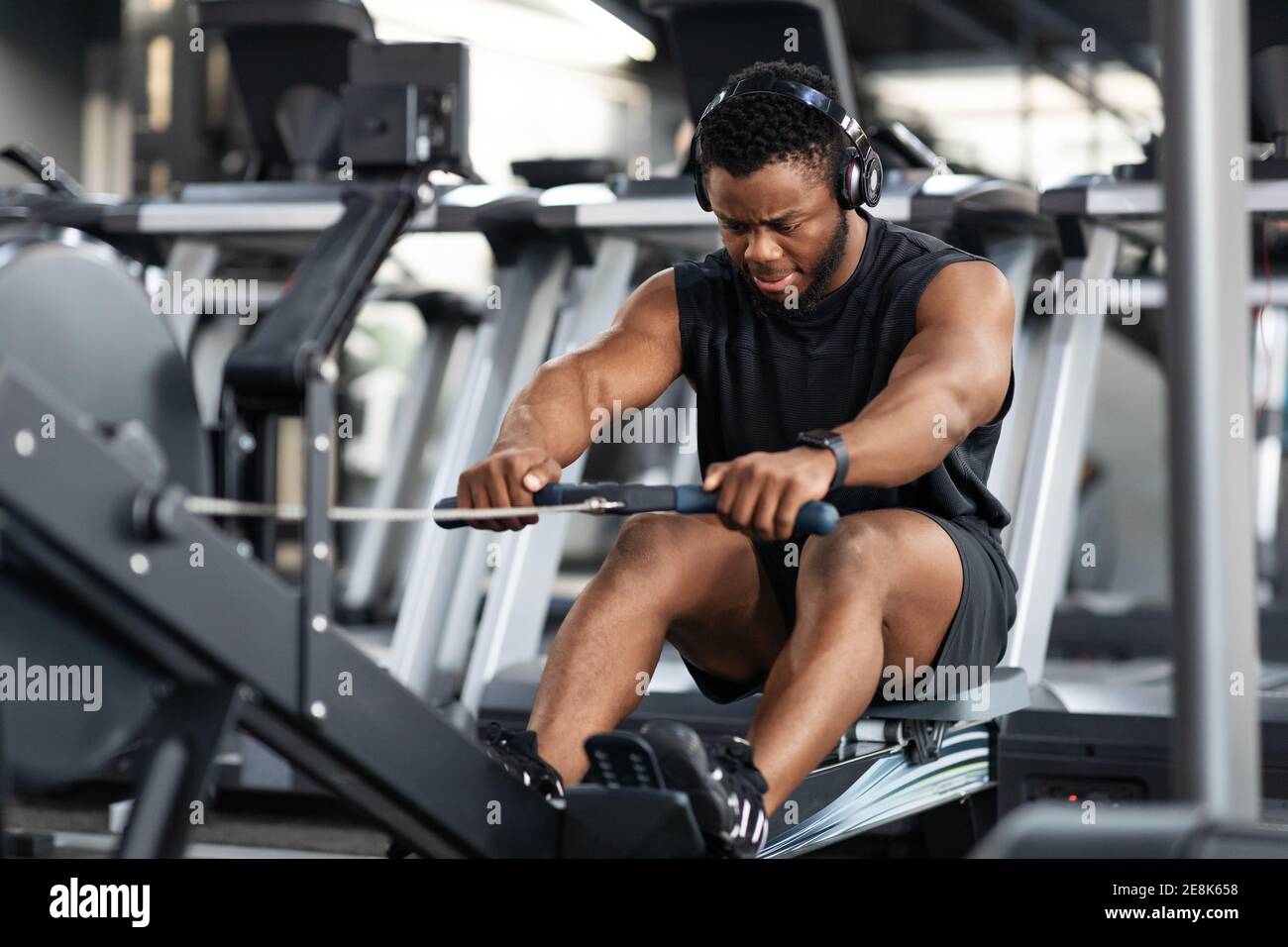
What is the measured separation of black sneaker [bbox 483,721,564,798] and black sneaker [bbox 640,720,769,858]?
150mm

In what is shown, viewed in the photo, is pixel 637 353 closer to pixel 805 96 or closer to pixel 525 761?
pixel 805 96

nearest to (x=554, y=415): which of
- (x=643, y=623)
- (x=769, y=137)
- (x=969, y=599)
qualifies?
(x=643, y=623)

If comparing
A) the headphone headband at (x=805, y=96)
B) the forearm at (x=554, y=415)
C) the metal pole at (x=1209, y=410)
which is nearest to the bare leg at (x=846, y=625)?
the forearm at (x=554, y=415)

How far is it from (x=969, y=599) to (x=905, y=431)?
27 centimetres

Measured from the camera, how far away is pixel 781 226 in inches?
74.8

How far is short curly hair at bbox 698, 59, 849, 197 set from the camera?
186cm

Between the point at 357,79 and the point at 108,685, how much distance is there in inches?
29.0

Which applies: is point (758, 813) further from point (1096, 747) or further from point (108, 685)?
point (1096, 747)

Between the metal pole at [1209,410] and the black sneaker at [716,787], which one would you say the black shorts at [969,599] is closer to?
the black sneaker at [716,787]

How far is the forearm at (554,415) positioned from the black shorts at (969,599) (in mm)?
269

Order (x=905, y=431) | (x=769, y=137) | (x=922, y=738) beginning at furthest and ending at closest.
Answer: (x=922, y=738) → (x=769, y=137) → (x=905, y=431)

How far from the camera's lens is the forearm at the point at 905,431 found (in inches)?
67.7

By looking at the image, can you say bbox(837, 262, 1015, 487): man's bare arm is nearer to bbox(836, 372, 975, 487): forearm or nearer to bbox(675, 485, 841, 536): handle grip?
bbox(836, 372, 975, 487): forearm

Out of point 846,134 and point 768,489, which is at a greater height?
point 846,134
